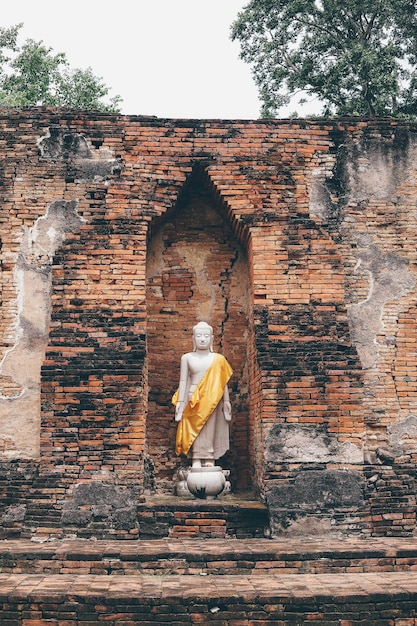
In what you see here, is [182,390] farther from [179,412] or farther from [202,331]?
[202,331]

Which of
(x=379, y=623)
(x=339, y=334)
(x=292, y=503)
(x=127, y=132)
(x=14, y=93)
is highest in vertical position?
(x=14, y=93)

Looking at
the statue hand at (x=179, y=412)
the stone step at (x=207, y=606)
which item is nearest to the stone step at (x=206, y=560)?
the stone step at (x=207, y=606)

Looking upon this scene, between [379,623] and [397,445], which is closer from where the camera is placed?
[379,623]

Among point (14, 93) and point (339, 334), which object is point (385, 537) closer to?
point (339, 334)

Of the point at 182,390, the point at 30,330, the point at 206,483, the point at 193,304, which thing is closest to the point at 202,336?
the point at 182,390

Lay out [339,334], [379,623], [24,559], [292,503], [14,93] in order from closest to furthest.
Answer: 1. [379,623]
2. [24,559]
3. [292,503]
4. [339,334]
5. [14,93]

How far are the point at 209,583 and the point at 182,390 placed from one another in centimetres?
250

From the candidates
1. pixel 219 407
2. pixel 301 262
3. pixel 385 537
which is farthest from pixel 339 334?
pixel 385 537

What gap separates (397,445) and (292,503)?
141 cm

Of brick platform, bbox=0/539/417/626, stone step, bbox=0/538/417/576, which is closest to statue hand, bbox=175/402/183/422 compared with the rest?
brick platform, bbox=0/539/417/626

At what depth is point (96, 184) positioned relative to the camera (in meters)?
8.37

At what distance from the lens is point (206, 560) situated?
21.1ft

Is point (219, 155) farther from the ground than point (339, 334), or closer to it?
farther from the ground

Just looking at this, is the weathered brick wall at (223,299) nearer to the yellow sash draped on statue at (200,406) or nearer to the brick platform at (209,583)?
the yellow sash draped on statue at (200,406)
